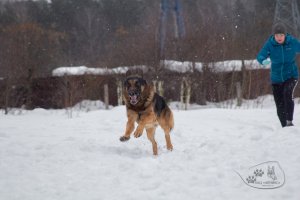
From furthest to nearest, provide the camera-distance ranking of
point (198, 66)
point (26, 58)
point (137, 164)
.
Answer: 1. point (26, 58)
2. point (198, 66)
3. point (137, 164)

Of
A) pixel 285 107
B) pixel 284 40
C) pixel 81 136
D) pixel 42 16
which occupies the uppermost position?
pixel 42 16

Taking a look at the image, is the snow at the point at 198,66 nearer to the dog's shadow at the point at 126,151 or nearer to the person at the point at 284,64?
the person at the point at 284,64

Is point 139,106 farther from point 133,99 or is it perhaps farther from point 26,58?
point 26,58

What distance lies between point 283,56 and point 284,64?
0.16 metres

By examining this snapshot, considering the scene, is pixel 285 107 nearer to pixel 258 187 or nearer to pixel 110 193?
pixel 258 187

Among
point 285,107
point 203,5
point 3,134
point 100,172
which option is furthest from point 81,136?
point 203,5

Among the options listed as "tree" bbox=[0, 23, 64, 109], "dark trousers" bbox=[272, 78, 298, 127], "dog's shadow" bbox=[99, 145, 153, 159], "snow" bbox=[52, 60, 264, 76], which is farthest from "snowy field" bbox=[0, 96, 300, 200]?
"tree" bbox=[0, 23, 64, 109]

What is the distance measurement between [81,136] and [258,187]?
4305mm

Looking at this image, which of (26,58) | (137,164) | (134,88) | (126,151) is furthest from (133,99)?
(26,58)

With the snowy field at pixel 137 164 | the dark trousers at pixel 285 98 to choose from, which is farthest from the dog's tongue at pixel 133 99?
the dark trousers at pixel 285 98

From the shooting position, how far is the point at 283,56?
6.96 metres

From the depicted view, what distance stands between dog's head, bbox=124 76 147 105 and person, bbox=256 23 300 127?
2.60m

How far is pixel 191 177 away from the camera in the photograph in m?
4.47

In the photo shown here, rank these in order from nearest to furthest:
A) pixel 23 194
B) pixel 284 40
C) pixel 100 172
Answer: pixel 23 194
pixel 100 172
pixel 284 40
